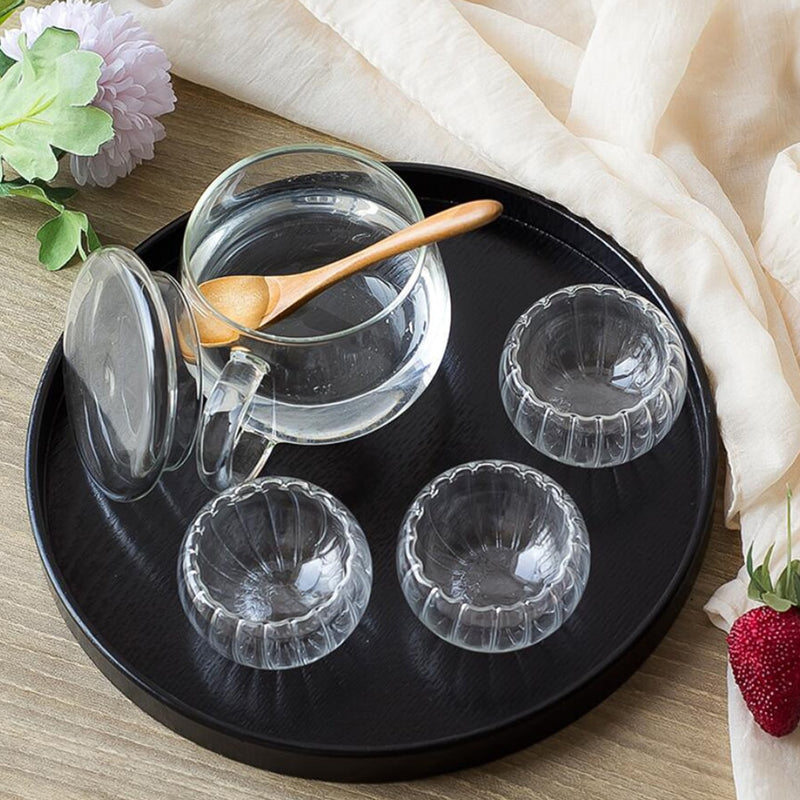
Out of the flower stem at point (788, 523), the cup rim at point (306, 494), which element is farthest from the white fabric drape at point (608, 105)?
the cup rim at point (306, 494)

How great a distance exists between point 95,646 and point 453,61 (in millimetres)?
475

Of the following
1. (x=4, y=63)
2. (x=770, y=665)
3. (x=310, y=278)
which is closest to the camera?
(x=770, y=665)

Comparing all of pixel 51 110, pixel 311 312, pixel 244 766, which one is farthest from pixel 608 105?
pixel 244 766

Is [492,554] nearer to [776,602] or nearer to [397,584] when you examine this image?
[397,584]

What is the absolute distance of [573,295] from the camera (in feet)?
2.79

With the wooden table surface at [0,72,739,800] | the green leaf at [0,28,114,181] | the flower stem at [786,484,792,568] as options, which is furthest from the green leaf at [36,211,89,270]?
the flower stem at [786,484,792,568]

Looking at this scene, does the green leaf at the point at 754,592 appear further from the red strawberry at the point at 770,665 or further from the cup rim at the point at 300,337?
the cup rim at the point at 300,337

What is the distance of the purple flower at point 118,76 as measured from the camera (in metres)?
0.90

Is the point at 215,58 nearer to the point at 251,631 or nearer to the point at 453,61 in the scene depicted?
the point at 453,61

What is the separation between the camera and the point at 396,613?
749mm

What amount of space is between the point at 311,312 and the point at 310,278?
0.03 m

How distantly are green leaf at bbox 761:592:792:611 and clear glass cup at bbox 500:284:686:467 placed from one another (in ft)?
0.40

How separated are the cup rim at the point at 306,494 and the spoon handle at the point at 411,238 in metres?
0.12

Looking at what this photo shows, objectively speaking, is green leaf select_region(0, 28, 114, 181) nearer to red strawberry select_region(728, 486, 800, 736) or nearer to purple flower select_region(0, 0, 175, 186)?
purple flower select_region(0, 0, 175, 186)
